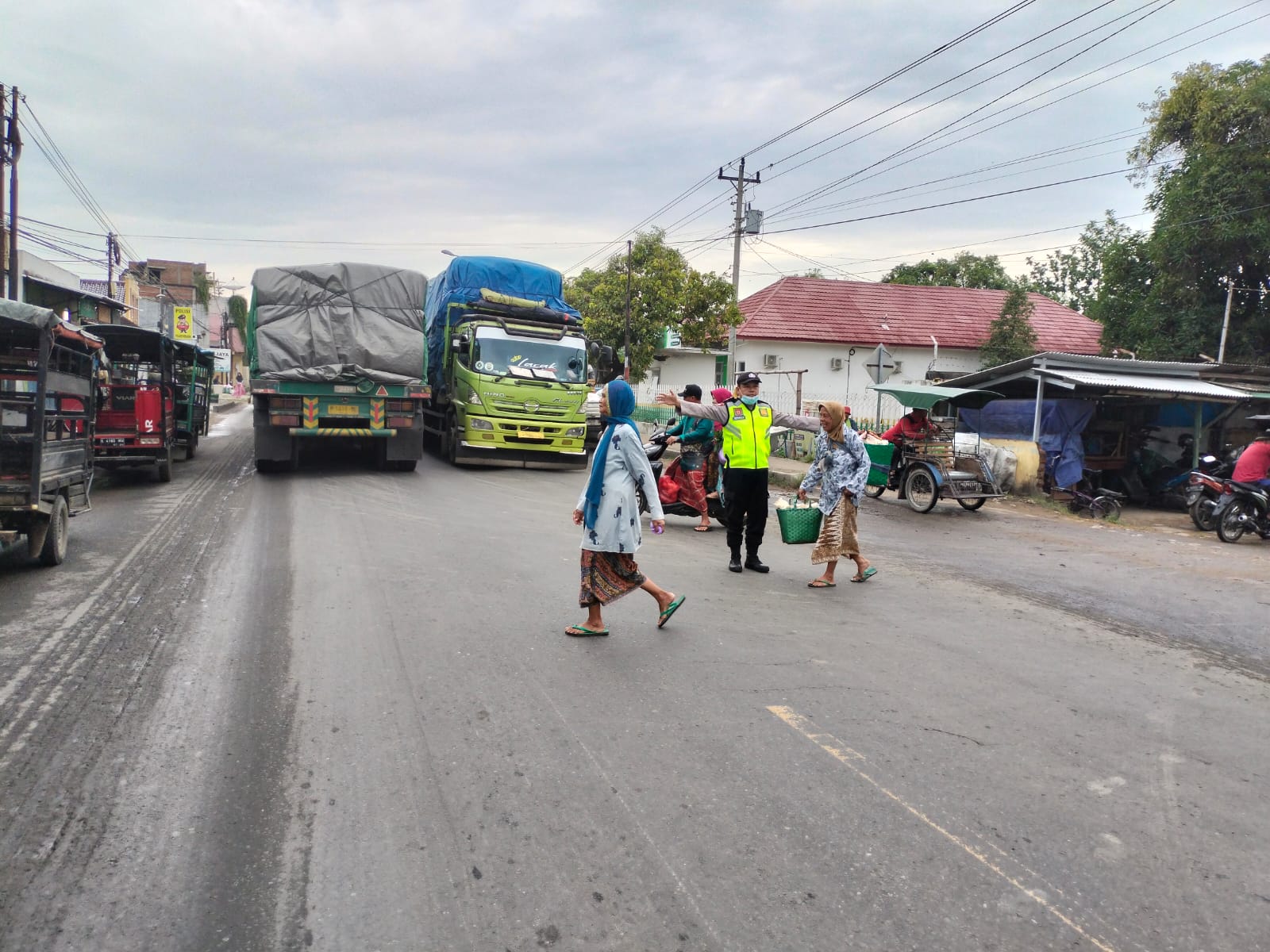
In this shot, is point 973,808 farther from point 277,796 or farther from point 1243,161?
point 1243,161

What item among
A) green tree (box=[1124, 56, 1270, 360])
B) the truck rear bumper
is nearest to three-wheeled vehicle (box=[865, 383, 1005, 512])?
the truck rear bumper

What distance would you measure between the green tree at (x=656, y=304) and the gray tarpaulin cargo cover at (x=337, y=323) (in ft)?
58.2

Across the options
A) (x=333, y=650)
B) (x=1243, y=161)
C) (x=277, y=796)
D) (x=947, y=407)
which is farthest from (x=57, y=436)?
(x=1243, y=161)

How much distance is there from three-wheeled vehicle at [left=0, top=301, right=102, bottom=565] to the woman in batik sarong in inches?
253

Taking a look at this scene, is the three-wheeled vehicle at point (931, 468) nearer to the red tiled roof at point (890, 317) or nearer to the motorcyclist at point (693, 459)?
the motorcyclist at point (693, 459)

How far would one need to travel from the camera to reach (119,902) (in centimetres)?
290

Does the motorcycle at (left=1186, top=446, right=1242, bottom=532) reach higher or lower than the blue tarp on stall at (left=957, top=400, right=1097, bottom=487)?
lower

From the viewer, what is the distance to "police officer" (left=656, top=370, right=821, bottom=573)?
8.32 metres

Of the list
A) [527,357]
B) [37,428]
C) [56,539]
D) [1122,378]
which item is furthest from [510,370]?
[1122,378]

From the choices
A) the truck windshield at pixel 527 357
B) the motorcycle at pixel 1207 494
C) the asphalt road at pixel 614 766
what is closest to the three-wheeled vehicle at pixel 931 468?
the motorcycle at pixel 1207 494

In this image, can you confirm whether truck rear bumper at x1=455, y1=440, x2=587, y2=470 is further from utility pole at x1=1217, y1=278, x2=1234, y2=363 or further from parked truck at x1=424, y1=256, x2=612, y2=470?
utility pole at x1=1217, y1=278, x2=1234, y2=363

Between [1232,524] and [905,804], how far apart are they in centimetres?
1082

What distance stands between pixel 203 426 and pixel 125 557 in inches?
633

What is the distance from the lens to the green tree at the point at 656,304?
33.5m
